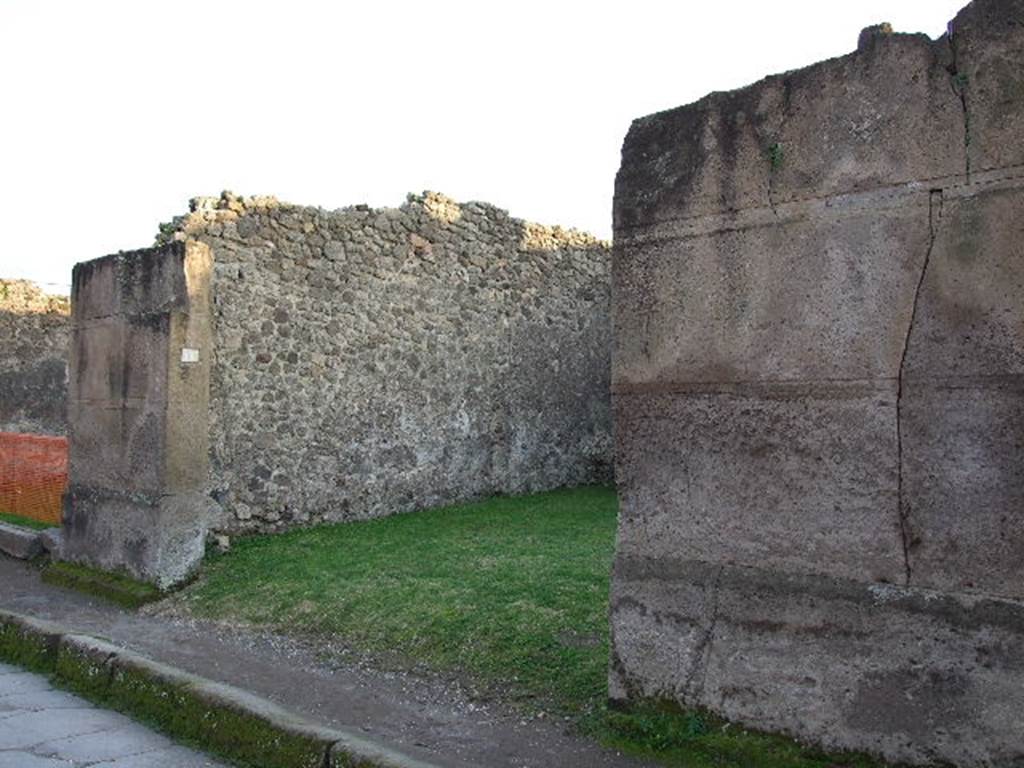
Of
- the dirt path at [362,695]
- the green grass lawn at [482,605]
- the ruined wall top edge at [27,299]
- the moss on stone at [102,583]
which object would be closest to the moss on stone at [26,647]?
the dirt path at [362,695]

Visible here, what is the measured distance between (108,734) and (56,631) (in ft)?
4.68

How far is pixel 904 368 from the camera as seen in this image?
3.09 m

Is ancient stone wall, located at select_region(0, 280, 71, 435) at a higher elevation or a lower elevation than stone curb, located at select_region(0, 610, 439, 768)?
higher

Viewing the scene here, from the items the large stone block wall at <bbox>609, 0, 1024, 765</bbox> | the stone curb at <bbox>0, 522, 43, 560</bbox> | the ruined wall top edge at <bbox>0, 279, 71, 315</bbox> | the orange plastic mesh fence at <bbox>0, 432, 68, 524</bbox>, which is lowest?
the stone curb at <bbox>0, 522, 43, 560</bbox>

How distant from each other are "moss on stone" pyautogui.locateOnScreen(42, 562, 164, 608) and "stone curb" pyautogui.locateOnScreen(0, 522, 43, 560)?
0.56 meters

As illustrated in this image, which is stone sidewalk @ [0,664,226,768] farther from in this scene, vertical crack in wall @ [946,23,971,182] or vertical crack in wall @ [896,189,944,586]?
vertical crack in wall @ [946,23,971,182]

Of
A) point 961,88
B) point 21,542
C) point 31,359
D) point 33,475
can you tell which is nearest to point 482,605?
point 961,88

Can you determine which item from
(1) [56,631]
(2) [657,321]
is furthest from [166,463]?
(2) [657,321]

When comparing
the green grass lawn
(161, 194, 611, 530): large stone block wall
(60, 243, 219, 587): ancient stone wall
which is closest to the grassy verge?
(60, 243, 219, 587): ancient stone wall

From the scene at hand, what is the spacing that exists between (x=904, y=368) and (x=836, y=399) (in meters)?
0.25

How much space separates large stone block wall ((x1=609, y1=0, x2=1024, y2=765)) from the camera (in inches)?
115

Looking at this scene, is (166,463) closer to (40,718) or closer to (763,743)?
(40,718)

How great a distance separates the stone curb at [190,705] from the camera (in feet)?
11.3

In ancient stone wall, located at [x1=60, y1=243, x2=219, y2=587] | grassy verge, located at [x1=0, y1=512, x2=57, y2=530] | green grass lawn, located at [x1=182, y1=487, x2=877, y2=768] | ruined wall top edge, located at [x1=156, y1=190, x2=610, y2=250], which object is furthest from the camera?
grassy verge, located at [x1=0, y1=512, x2=57, y2=530]
